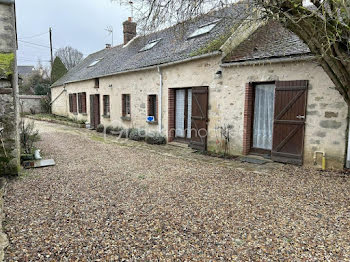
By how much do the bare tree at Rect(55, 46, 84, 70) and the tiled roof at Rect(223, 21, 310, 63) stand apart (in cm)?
4207

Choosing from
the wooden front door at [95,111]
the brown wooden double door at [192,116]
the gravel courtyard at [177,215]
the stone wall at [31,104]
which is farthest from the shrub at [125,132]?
the stone wall at [31,104]

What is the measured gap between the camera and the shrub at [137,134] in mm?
10062

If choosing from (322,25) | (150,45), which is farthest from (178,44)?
(322,25)

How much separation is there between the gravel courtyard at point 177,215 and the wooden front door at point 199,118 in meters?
2.20

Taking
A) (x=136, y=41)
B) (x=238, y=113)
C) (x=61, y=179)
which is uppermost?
(x=136, y=41)

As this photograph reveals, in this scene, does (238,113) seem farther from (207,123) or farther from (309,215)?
(309,215)

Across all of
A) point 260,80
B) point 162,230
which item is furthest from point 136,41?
point 162,230

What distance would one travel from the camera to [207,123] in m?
7.66

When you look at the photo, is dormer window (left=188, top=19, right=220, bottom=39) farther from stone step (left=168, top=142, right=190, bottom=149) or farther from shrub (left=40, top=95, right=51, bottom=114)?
shrub (left=40, top=95, right=51, bottom=114)

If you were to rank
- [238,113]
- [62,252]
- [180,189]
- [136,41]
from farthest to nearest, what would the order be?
[136,41]
[238,113]
[180,189]
[62,252]

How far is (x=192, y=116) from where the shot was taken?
808 centimetres

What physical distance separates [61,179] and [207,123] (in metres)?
4.49

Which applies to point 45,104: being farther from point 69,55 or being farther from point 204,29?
point 69,55

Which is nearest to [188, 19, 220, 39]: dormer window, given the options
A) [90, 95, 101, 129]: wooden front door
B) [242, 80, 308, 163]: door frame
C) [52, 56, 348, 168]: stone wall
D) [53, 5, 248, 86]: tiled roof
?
[53, 5, 248, 86]: tiled roof
